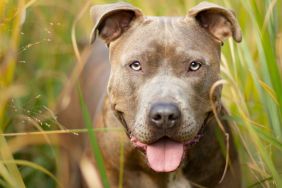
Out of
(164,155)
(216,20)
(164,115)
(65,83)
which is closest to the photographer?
(164,115)

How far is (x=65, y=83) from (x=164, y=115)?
169 cm

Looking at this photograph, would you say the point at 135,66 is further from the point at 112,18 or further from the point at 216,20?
the point at 216,20

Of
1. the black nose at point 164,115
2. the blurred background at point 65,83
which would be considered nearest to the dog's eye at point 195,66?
the blurred background at point 65,83

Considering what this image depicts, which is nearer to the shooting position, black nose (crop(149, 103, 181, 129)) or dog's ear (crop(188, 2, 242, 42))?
black nose (crop(149, 103, 181, 129))

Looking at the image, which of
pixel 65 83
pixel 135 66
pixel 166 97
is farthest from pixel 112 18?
pixel 65 83

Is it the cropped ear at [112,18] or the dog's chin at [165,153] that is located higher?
the cropped ear at [112,18]

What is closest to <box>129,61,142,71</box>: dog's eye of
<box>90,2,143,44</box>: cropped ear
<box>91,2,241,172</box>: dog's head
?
<box>91,2,241,172</box>: dog's head

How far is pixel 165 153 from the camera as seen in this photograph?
163 inches

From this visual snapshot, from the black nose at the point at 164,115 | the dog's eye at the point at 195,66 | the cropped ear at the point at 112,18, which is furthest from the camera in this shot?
the cropped ear at the point at 112,18

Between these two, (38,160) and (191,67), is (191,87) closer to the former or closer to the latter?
(191,67)

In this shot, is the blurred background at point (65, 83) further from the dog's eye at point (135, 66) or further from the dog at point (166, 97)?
the dog's eye at point (135, 66)

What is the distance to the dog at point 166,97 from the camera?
4070mm

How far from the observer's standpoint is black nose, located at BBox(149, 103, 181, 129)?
3.95 metres

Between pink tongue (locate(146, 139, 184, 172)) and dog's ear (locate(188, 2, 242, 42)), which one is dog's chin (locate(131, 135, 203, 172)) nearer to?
pink tongue (locate(146, 139, 184, 172))
